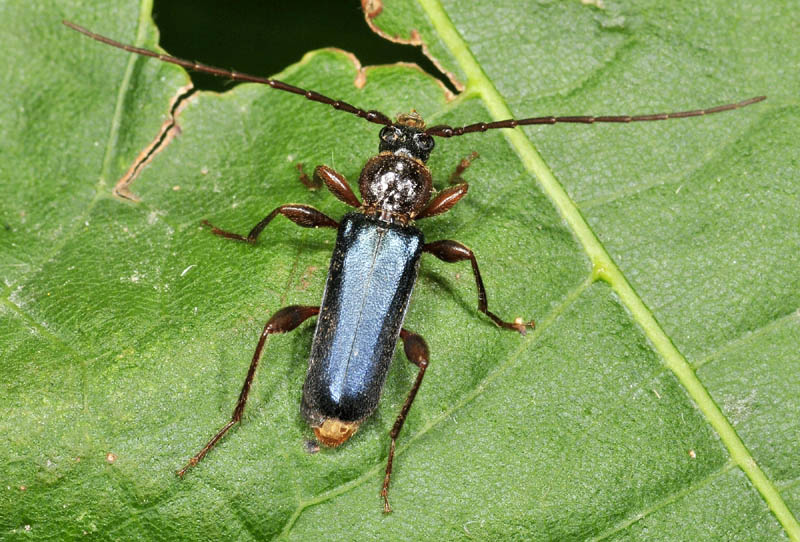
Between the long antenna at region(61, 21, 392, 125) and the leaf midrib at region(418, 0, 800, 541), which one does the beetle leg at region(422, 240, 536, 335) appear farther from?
the long antenna at region(61, 21, 392, 125)

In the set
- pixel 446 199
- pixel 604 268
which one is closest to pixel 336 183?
pixel 446 199

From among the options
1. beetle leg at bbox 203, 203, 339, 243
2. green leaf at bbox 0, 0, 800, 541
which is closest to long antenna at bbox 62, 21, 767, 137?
green leaf at bbox 0, 0, 800, 541

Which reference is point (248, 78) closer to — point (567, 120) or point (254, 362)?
point (254, 362)

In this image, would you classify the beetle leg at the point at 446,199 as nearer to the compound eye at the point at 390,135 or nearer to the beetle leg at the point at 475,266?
the beetle leg at the point at 475,266

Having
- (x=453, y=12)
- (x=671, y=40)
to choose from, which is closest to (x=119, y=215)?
(x=453, y=12)

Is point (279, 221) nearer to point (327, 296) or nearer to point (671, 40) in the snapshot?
point (327, 296)

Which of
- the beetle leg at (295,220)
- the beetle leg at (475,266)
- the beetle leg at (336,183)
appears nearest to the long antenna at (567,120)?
the beetle leg at (336,183)
